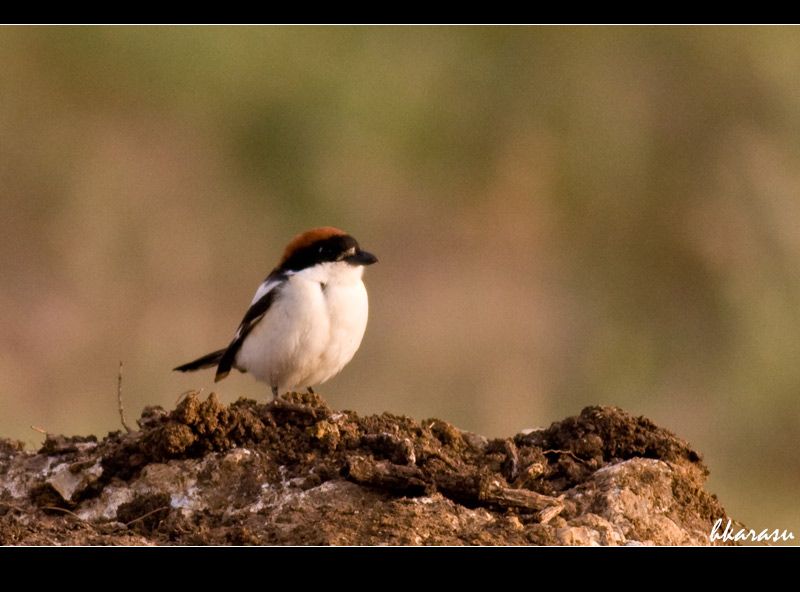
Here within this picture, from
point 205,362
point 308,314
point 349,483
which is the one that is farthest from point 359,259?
point 349,483

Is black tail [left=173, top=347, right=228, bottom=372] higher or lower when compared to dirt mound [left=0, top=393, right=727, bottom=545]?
higher

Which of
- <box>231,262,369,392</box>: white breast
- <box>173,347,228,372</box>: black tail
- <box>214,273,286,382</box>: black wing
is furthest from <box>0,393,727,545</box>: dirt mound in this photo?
<box>173,347,228,372</box>: black tail

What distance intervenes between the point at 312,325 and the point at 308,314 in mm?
62

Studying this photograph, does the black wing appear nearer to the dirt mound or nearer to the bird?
the bird

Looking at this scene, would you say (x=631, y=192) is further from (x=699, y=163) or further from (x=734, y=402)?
(x=734, y=402)

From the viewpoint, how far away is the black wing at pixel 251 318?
809cm

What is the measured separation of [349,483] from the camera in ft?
18.4

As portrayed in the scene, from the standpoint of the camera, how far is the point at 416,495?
555cm

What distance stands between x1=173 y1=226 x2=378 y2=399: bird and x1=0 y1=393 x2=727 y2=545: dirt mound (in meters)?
1.69

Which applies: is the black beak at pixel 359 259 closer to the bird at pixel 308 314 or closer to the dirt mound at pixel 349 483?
the bird at pixel 308 314

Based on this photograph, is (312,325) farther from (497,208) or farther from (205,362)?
(497,208)

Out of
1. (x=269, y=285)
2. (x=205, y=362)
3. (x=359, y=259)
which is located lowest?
(x=205, y=362)

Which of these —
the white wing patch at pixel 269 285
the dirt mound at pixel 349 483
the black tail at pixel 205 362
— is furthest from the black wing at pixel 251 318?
the dirt mound at pixel 349 483

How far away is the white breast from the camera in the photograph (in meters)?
7.93
